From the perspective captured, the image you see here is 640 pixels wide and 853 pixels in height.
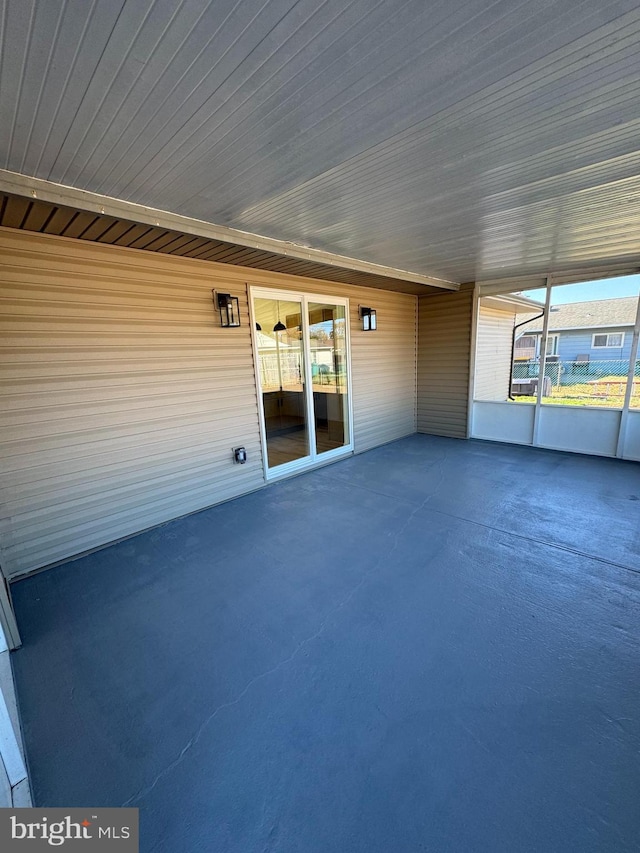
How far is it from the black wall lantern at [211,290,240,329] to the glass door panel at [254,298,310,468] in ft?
1.44

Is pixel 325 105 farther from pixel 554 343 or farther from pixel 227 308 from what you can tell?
pixel 554 343

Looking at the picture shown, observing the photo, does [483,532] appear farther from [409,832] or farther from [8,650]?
[8,650]

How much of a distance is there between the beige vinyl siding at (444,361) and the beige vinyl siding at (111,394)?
11.1 ft

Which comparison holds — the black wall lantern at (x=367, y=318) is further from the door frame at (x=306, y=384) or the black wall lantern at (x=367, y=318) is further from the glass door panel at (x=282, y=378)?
the glass door panel at (x=282, y=378)

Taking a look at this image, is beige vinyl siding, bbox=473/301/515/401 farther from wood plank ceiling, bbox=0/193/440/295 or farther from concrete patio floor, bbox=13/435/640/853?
concrete patio floor, bbox=13/435/640/853

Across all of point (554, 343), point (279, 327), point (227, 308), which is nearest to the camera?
point (227, 308)

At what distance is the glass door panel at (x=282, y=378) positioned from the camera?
4.55 meters

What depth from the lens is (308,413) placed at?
16.8ft

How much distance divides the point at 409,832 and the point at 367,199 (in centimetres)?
344

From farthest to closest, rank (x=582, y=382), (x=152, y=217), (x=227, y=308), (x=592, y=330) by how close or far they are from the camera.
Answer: (x=582, y=382)
(x=592, y=330)
(x=227, y=308)
(x=152, y=217)

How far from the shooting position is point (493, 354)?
667 centimetres

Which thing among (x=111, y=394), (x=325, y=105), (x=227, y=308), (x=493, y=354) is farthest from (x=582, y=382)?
(x=111, y=394)

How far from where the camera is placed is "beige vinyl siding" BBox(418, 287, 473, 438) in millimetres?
6297

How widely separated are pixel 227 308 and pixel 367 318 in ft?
8.52
